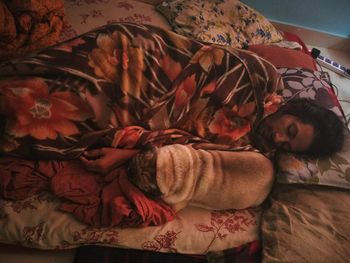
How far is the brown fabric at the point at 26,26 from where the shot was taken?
3.72ft

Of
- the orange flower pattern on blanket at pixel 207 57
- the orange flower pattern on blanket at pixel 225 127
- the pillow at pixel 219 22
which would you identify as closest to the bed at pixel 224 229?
the orange flower pattern on blanket at pixel 225 127

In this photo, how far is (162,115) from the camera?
43.4 inches

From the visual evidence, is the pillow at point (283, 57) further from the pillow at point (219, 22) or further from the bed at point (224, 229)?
the bed at point (224, 229)

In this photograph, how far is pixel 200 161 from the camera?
3.27 feet

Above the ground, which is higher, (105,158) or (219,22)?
(219,22)

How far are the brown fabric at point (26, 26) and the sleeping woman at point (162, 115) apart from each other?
0.89 ft

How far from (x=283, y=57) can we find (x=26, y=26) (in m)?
1.19

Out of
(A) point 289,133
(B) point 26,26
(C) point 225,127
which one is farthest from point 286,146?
(B) point 26,26

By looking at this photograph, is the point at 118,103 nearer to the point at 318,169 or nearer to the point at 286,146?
the point at 286,146

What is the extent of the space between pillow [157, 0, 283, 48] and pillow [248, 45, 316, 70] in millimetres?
191

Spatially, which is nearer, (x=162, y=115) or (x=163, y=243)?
(x=163, y=243)

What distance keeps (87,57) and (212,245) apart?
732 millimetres

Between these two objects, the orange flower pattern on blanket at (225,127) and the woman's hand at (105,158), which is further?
the orange flower pattern on blanket at (225,127)

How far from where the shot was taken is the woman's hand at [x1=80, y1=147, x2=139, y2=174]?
3.18 feet
